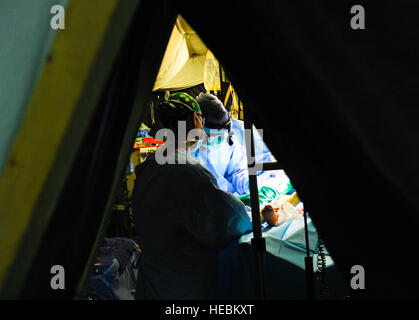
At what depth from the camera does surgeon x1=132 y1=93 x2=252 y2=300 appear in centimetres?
161

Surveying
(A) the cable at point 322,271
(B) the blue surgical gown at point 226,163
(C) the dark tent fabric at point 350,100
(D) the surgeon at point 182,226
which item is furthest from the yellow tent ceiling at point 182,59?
(C) the dark tent fabric at point 350,100

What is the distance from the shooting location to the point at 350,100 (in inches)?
34.3

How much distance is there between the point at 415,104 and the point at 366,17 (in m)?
0.26

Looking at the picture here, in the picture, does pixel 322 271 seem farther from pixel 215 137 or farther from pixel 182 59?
pixel 182 59

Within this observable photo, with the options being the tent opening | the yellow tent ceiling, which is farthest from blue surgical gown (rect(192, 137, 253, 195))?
the yellow tent ceiling

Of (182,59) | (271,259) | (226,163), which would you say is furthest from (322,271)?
(182,59)

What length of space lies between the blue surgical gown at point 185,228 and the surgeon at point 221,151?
1544 millimetres

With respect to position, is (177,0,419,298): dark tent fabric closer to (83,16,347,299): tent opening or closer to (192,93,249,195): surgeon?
(83,16,347,299): tent opening

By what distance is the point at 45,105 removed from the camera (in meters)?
0.73

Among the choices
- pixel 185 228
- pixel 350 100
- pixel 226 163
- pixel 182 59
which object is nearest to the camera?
pixel 350 100

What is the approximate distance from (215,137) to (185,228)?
234 cm

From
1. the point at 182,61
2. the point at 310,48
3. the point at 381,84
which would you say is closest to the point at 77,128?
the point at 310,48

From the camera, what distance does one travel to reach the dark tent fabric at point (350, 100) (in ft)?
2.82

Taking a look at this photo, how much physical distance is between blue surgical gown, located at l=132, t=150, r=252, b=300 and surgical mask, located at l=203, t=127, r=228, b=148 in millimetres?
2049
